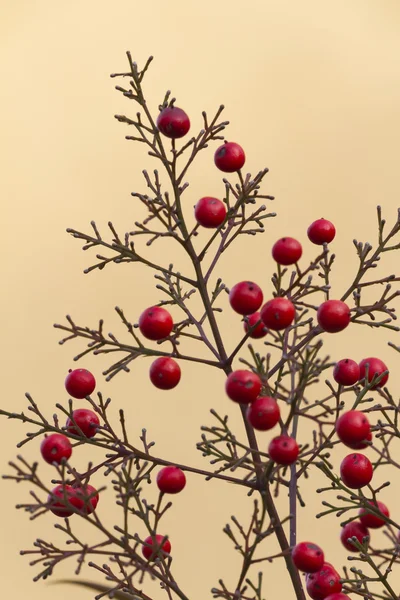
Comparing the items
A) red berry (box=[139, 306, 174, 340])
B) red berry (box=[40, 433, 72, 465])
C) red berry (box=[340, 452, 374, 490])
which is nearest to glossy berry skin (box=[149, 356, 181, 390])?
red berry (box=[139, 306, 174, 340])

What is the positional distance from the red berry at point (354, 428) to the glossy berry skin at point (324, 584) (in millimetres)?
231

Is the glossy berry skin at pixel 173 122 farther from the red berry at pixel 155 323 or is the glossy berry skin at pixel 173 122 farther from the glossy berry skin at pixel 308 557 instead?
the glossy berry skin at pixel 308 557

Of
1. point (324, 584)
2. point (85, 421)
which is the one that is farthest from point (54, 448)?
point (324, 584)

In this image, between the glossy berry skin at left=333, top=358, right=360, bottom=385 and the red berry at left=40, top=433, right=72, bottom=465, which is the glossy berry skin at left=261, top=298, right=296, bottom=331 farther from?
the red berry at left=40, top=433, right=72, bottom=465

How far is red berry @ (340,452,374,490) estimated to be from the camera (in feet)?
3.49

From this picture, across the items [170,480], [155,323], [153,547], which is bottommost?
[153,547]

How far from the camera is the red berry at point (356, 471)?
1.06 metres

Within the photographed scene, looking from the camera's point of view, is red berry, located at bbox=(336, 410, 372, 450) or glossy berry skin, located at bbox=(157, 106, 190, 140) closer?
red berry, located at bbox=(336, 410, 372, 450)

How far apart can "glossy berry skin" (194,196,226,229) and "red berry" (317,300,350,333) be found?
0.67 ft

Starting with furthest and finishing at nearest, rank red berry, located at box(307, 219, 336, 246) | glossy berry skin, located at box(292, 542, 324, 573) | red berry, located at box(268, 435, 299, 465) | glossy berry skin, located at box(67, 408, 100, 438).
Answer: red berry, located at box(307, 219, 336, 246)
glossy berry skin, located at box(67, 408, 100, 438)
glossy berry skin, located at box(292, 542, 324, 573)
red berry, located at box(268, 435, 299, 465)

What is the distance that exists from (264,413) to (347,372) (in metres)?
0.25

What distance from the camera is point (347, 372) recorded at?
110 centimetres

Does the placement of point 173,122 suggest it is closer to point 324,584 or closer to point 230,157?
point 230,157

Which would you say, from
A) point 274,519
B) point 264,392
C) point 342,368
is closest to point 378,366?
point 342,368
